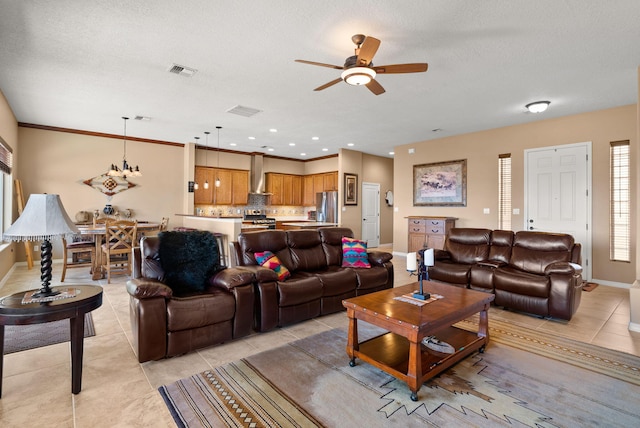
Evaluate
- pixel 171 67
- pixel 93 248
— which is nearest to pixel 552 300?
pixel 171 67

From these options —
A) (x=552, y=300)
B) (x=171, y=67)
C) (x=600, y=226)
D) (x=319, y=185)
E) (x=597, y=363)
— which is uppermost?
(x=171, y=67)

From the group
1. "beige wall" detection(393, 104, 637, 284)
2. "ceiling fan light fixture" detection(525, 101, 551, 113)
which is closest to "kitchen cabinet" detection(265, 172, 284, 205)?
"beige wall" detection(393, 104, 637, 284)

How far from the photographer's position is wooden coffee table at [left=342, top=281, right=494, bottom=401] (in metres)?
2.09

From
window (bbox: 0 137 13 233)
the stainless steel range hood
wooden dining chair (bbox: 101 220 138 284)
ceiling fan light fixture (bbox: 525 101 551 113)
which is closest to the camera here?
ceiling fan light fixture (bbox: 525 101 551 113)

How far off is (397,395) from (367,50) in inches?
106

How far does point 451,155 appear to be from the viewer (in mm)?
7215

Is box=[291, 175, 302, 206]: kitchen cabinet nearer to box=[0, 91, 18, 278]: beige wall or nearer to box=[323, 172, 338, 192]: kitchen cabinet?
box=[323, 172, 338, 192]: kitchen cabinet

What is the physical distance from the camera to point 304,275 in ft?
12.0

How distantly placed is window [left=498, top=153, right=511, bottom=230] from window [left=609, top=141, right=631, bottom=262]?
5.00ft

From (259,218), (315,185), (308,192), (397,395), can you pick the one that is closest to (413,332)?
(397,395)

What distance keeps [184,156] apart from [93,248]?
3723 mm

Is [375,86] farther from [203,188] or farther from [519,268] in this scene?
[203,188]

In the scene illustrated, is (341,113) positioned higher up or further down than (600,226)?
higher up

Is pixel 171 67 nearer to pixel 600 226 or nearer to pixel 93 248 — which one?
pixel 93 248
